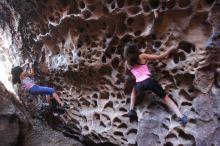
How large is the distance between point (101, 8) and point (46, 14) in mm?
948

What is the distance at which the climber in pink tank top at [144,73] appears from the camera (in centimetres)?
374

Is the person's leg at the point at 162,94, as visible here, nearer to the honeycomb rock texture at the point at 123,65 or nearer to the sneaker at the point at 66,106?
the honeycomb rock texture at the point at 123,65

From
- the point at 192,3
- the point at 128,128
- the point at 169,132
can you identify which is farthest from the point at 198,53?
the point at 128,128

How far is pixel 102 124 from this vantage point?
4.36 m

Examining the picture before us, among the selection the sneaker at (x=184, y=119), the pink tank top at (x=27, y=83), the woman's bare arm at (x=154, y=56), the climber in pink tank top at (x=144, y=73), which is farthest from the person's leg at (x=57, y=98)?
the sneaker at (x=184, y=119)

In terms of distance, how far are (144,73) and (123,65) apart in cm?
39

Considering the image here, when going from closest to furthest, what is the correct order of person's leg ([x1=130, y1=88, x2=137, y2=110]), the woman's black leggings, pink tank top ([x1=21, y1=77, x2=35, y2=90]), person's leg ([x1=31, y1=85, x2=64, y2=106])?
the woman's black leggings
person's leg ([x1=130, y1=88, x2=137, y2=110])
person's leg ([x1=31, y1=85, x2=64, y2=106])
pink tank top ([x1=21, y1=77, x2=35, y2=90])

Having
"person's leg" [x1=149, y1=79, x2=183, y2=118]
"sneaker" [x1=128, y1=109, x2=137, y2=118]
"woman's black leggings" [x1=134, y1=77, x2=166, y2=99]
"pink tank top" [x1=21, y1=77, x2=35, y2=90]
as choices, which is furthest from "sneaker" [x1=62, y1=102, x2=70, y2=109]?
"person's leg" [x1=149, y1=79, x2=183, y2=118]

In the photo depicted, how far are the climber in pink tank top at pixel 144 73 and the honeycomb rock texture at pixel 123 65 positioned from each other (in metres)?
0.12

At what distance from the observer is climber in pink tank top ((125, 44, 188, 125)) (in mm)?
3738

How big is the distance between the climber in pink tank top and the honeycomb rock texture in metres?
0.12

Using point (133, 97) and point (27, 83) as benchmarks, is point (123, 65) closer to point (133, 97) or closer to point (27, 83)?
point (133, 97)

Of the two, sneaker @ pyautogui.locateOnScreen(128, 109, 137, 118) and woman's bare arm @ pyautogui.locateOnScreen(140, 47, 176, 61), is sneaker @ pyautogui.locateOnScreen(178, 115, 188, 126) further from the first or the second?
woman's bare arm @ pyautogui.locateOnScreen(140, 47, 176, 61)

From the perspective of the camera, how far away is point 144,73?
3.83m
